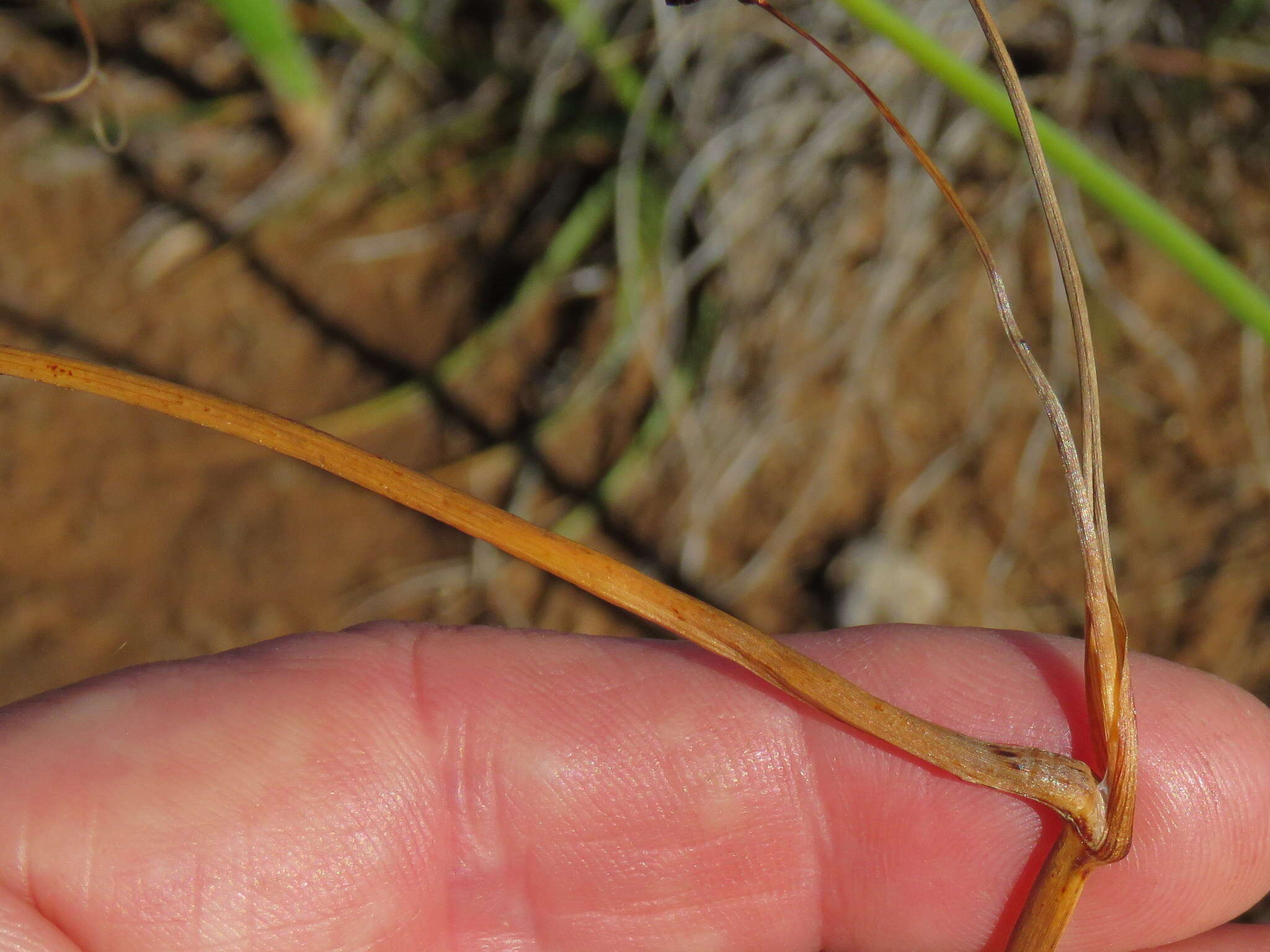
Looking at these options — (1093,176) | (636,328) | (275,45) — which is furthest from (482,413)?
(1093,176)

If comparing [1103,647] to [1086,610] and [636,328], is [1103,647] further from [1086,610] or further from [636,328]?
[636,328]

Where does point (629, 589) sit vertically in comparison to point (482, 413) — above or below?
below

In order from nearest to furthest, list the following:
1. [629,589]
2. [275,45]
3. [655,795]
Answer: [629,589], [655,795], [275,45]

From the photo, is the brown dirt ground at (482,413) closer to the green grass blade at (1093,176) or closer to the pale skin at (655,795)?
the pale skin at (655,795)

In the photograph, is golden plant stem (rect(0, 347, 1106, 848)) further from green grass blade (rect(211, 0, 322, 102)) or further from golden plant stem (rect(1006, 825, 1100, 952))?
green grass blade (rect(211, 0, 322, 102))

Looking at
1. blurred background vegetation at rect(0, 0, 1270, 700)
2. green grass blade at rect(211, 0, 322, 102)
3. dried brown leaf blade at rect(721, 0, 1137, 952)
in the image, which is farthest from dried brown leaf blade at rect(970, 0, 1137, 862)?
green grass blade at rect(211, 0, 322, 102)

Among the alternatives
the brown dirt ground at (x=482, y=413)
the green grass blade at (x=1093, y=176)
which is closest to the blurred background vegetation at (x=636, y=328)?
the brown dirt ground at (x=482, y=413)
